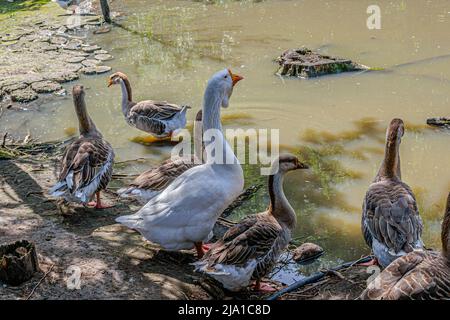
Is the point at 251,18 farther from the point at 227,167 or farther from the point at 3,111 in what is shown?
the point at 227,167

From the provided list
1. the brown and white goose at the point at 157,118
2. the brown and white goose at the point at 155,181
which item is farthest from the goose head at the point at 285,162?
the brown and white goose at the point at 157,118

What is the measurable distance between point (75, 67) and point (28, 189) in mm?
6078

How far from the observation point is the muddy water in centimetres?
703

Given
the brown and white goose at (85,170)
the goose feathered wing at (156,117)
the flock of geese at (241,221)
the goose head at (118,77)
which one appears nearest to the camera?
the flock of geese at (241,221)

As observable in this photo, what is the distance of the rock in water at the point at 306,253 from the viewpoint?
5699mm

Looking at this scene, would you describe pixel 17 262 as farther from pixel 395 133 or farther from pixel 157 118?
pixel 157 118

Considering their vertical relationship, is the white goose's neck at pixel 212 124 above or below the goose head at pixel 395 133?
above

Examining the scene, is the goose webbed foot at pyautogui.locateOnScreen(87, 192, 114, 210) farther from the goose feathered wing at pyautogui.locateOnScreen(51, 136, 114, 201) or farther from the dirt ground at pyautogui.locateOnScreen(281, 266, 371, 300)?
the dirt ground at pyautogui.locateOnScreen(281, 266, 371, 300)

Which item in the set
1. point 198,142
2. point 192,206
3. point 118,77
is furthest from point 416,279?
point 118,77

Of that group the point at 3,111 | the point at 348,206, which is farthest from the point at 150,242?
the point at 3,111

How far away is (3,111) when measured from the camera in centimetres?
1023

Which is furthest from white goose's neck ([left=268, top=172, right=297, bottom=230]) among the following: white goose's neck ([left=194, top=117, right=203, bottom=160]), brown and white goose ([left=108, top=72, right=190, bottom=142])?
brown and white goose ([left=108, top=72, right=190, bottom=142])

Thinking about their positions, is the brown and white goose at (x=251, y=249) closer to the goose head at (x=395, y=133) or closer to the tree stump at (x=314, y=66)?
the goose head at (x=395, y=133)
